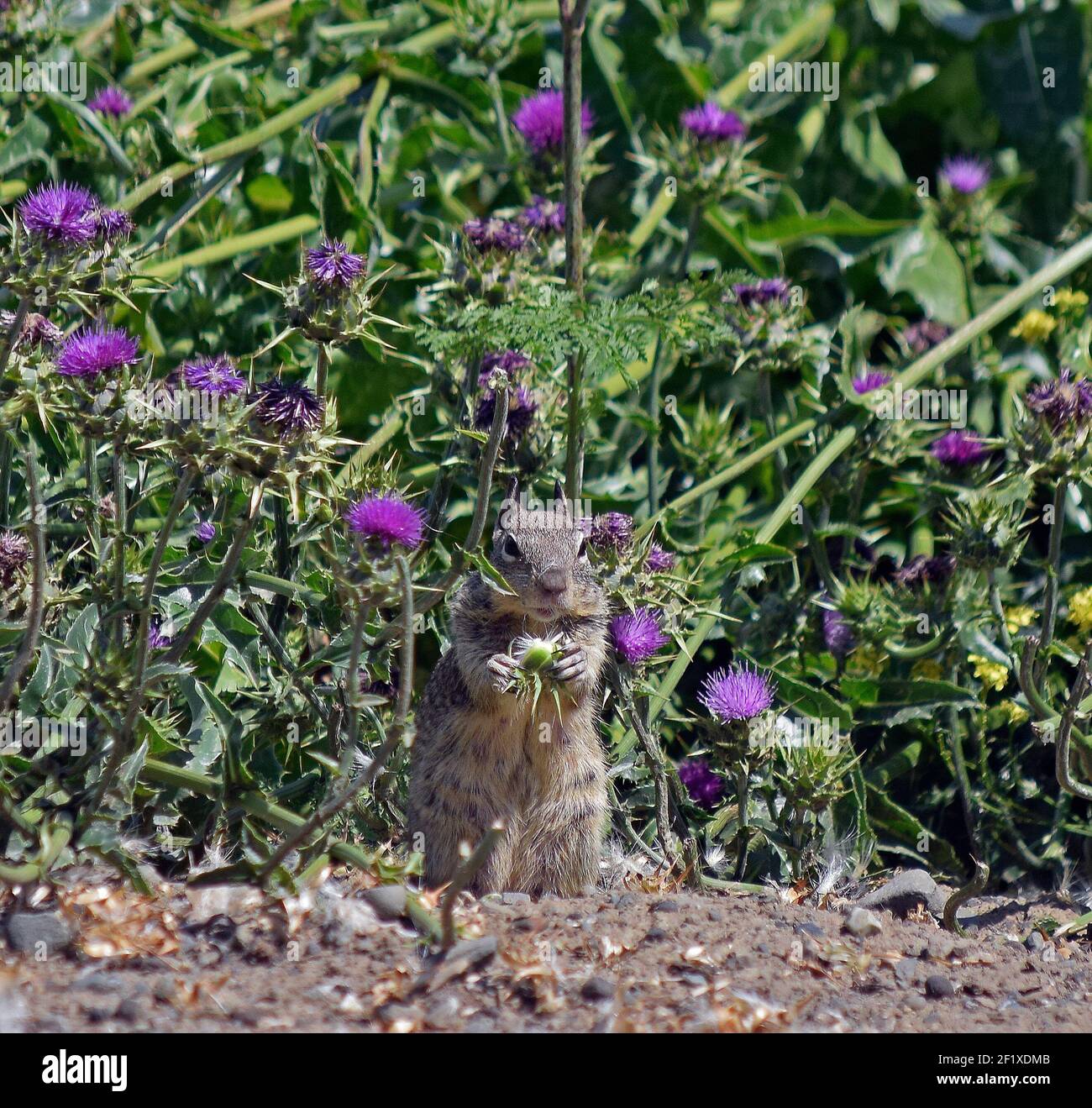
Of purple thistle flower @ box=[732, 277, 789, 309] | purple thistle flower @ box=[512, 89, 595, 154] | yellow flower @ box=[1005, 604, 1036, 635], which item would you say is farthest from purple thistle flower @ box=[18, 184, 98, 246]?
yellow flower @ box=[1005, 604, 1036, 635]

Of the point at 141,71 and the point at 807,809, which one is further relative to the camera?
the point at 141,71

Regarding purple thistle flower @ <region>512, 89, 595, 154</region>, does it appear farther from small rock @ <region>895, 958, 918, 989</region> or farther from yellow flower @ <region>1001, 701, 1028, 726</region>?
small rock @ <region>895, 958, 918, 989</region>

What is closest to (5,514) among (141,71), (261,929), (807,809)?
(261,929)

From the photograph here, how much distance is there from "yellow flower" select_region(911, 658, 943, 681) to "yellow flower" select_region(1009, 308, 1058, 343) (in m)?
1.80

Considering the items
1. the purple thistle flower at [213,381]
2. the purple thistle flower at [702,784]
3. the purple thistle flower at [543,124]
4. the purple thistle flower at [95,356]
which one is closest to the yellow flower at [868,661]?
the purple thistle flower at [702,784]

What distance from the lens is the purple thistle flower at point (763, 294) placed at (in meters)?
5.49

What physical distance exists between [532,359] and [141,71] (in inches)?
147

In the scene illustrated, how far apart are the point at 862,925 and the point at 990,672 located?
1.39 meters

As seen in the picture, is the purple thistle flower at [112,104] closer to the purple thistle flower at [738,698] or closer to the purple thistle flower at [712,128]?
the purple thistle flower at [712,128]

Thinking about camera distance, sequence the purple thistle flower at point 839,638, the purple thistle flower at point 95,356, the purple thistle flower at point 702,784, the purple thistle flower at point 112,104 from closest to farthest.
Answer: the purple thistle flower at point 95,356, the purple thistle flower at point 702,784, the purple thistle flower at point 839,638, the purple thistle flower at point 112,104

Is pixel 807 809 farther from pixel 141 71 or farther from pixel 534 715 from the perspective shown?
pixel 141 71

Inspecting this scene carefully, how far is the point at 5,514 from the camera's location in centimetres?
479

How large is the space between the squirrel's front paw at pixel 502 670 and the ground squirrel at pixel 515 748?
34 mm

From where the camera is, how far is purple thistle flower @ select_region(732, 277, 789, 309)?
5.49 meters
